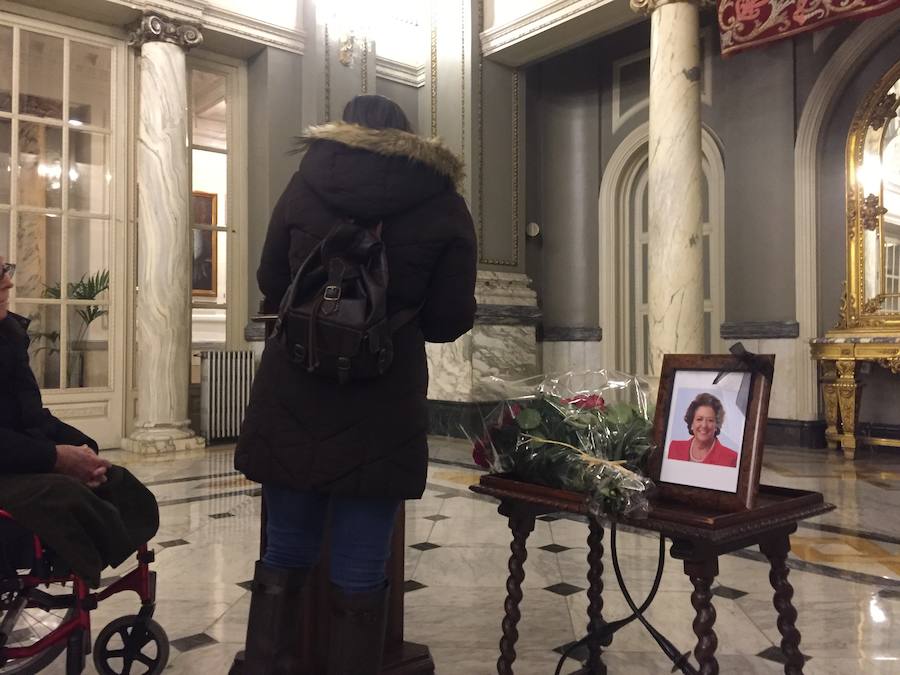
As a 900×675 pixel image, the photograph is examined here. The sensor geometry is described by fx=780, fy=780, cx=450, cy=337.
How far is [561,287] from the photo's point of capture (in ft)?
26.9

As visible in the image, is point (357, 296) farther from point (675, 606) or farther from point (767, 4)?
point (767, 4)

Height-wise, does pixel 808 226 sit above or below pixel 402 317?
above

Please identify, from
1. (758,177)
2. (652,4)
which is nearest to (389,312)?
(652,4)

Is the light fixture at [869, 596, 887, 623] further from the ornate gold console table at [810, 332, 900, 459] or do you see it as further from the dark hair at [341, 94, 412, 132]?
the ornate gold console table at [810, 332, 900, 459]

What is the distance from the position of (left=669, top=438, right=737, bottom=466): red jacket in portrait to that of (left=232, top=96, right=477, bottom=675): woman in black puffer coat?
50 cm

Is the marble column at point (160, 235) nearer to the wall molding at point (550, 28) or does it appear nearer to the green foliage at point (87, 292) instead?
the green foliage at point (87, 292)

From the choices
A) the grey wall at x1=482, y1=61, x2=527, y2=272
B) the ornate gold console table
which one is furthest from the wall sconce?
the ornate gold console table

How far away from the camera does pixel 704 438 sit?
151cm

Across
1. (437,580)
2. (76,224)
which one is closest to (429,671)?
(437,580)

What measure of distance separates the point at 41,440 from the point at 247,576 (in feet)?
4.45

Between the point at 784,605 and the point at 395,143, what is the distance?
4.01ft

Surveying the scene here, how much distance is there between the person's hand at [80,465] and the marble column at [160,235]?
4.44 m

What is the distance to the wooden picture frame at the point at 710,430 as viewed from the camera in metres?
1.45

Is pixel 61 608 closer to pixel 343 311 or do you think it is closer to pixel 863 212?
pixel 343 311
